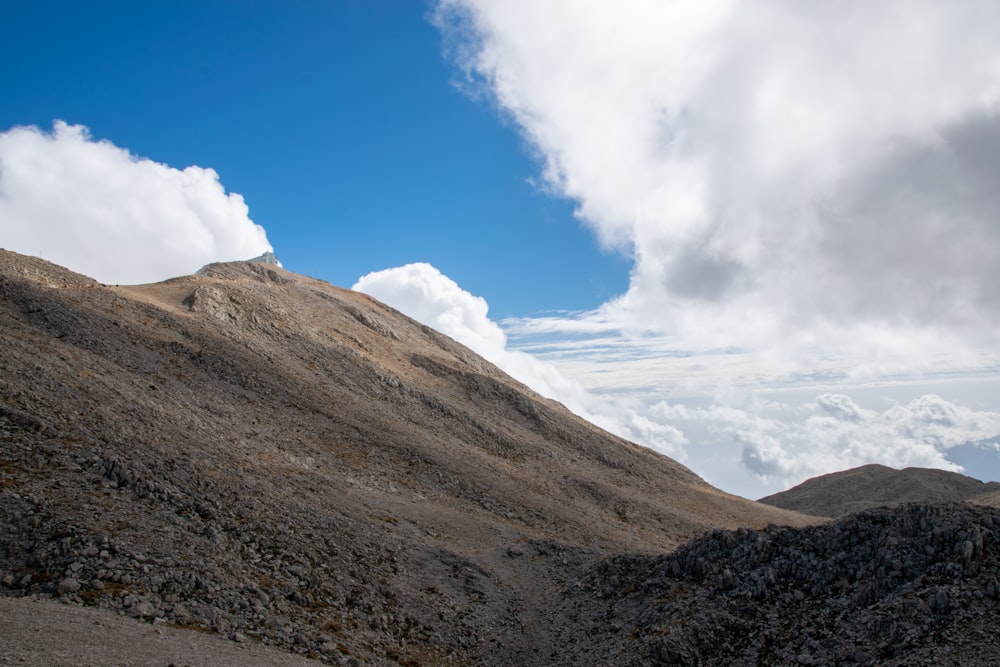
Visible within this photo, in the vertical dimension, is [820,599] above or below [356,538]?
above

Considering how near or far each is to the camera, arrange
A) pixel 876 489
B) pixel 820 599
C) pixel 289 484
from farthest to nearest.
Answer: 1. pixel 876 489
2. pixel 289 484
3. pixel 820 599

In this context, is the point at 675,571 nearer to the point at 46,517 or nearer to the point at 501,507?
the point at 501,507

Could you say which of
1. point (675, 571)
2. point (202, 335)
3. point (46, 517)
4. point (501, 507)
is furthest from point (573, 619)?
point (202, 335)

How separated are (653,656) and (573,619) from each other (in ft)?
20.8

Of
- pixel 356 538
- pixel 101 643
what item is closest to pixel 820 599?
pixel 356 538

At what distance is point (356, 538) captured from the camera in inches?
1220

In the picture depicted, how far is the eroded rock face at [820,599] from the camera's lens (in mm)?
19719

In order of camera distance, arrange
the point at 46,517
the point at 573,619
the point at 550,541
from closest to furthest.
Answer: the point at 46,517, the point at 573,619, the point at 550,541

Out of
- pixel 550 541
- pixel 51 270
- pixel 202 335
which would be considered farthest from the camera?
pixel 51 270

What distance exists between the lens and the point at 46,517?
23078 millimetres

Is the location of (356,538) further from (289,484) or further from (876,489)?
(876,489)

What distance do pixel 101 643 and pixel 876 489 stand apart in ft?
368

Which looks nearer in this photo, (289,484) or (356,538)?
(356,538)

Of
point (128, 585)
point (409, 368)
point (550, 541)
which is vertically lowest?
point (128, 585)
